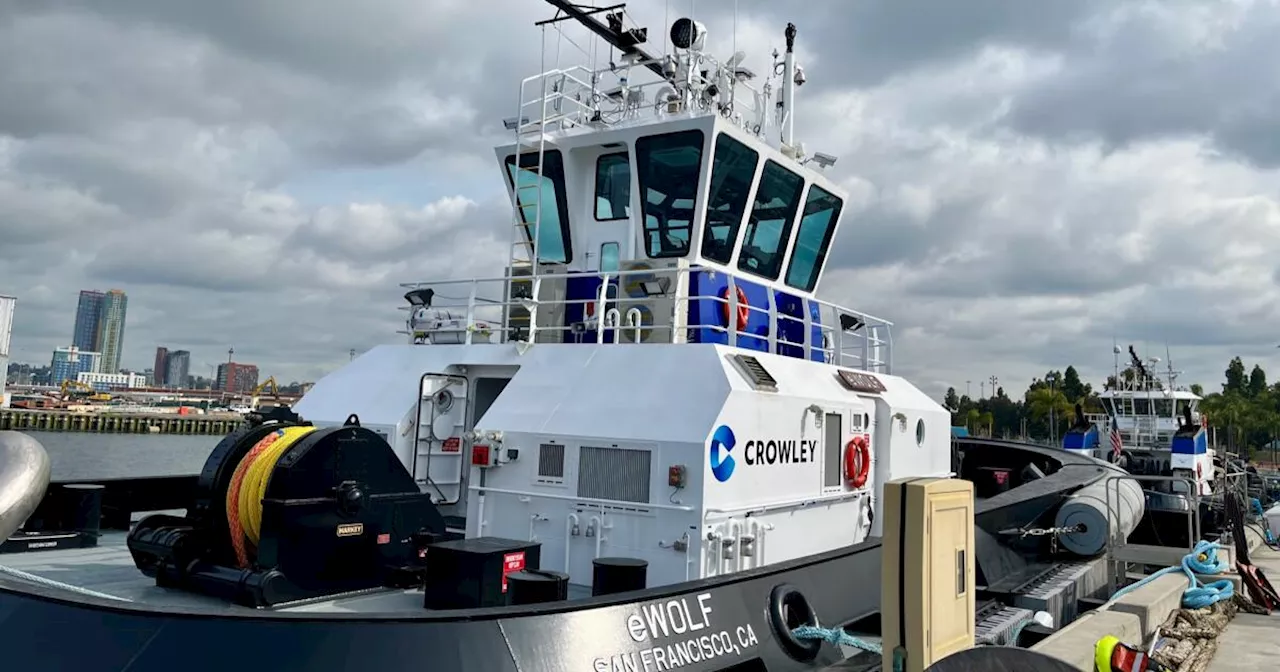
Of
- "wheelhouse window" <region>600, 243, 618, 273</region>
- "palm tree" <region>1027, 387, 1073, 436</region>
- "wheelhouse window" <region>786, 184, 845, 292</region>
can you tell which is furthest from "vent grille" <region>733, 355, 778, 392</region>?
"palm tree" <region>1027, 387, 1073, 436</region>

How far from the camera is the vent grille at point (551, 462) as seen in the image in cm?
601

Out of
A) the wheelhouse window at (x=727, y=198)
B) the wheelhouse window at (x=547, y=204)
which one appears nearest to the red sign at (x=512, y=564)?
the wheelhouse window at (x=727, y=198)

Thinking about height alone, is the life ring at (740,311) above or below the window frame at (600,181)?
below

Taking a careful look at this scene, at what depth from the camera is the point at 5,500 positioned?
410 centimetres

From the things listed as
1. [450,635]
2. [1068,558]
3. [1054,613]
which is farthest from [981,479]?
[450,635]

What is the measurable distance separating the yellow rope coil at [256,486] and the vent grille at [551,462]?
5.33 feet

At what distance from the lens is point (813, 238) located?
9.71 meters

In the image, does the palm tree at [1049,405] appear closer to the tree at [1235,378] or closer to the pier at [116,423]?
the tree at [1235,378]

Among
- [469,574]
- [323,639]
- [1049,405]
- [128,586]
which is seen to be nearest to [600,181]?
[469,574]

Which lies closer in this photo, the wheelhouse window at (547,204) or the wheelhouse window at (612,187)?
the wheelhouse window at (612,187)

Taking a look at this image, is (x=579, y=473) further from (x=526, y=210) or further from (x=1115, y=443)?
(x=1115, y=443)

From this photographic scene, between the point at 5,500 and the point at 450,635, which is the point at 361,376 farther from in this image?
the point at 450,635

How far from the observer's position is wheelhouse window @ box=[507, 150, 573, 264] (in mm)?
8773

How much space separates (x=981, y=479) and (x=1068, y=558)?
3.58 meters
